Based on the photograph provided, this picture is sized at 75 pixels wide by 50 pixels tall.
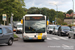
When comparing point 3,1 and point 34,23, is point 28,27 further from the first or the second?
point 3,1

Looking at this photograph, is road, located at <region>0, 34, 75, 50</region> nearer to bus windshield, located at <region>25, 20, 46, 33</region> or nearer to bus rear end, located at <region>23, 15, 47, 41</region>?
bus rear end, located at <region>23, 15, 47, 41</region>

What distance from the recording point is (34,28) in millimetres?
21109

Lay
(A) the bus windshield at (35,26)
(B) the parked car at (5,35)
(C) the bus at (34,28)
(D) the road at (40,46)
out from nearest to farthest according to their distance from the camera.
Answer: (D) the road at (40,46)
(B) the parked car at (5,35)
(C) the bus at (34,28)
(A) the bus windshield at (35,26)

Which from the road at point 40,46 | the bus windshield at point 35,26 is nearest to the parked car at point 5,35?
the road at point 40,46

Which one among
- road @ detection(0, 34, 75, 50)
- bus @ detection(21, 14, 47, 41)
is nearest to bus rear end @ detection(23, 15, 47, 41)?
bus @ detection(21, 14, 47, 41)

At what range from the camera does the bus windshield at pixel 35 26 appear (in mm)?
21031

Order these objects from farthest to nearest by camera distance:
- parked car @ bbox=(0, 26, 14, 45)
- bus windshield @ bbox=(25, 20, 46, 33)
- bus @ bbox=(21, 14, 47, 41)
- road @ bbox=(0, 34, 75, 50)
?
bus windshield @ bbox=(25, 20, 46, 33) < bus @ bbox=(21, 14, 47, 41) < parked car @ bbox=(0, 26, 14, 45) < road @ bbox=(0, 34, 75, 50)

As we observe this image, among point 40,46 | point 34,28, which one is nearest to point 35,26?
point 34,28

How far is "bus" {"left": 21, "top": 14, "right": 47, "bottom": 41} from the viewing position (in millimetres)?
20828

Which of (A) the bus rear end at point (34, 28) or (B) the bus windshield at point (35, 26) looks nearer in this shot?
(A) the bus rear end at point (34, 28)

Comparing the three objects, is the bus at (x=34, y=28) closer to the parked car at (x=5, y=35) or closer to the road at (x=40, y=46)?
the road at (x=40, y=46)

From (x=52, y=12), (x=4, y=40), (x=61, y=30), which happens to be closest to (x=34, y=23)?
(x=4, y=40)

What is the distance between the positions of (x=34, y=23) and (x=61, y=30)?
42.5ft

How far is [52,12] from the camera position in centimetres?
13325
